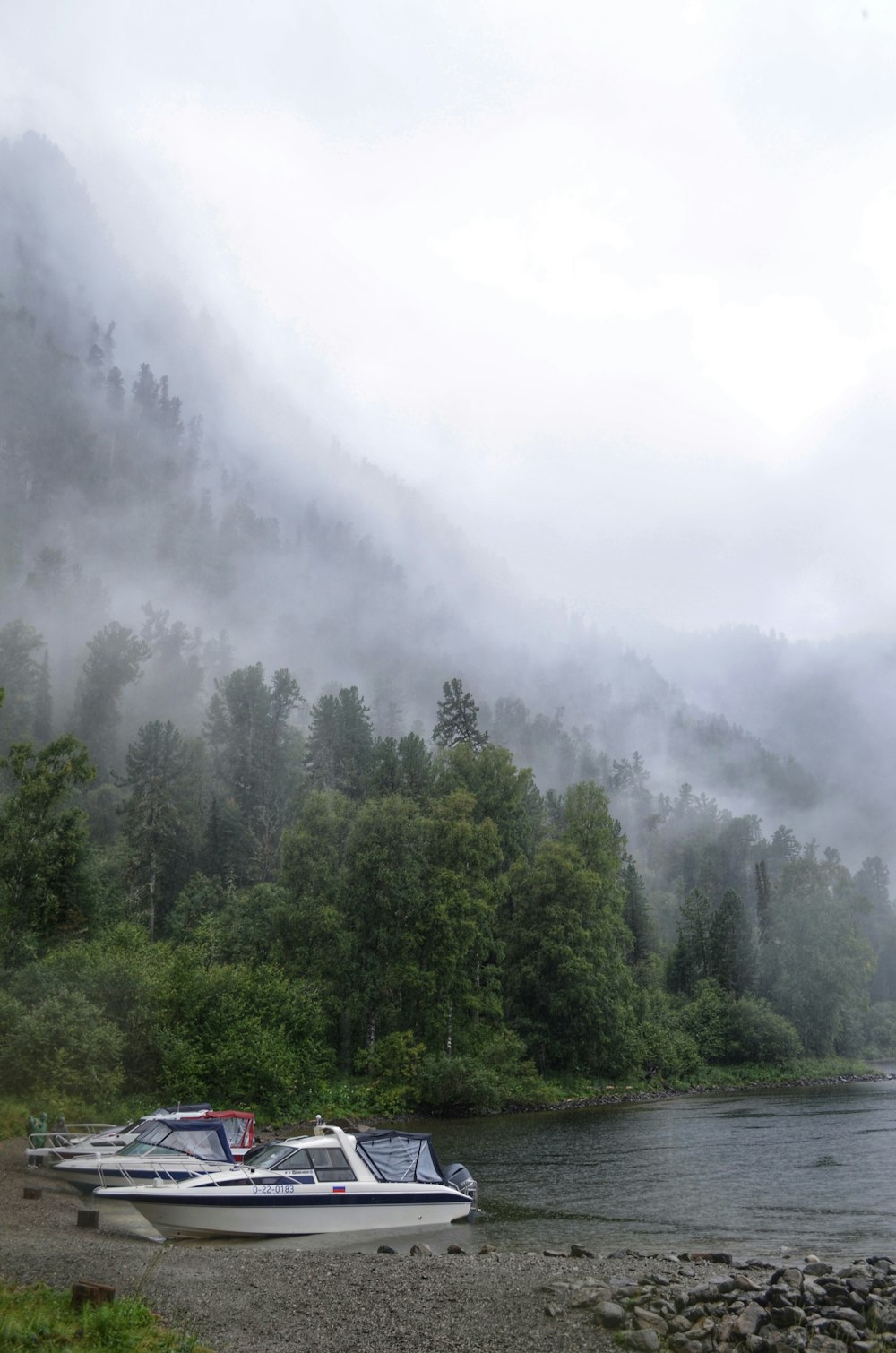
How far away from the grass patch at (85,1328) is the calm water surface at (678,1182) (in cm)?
1202

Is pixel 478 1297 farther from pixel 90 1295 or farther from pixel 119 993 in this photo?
pixel 119 993

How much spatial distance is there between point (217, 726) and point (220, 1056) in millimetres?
73330

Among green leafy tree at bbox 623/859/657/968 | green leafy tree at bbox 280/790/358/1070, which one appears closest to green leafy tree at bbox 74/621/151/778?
green leafy tree at bbox 623/859/657/968

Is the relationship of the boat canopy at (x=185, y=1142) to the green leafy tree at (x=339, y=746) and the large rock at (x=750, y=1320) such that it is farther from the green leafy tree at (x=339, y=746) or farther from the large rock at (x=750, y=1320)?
Result: the green leafy tree at (x=339, y=746)

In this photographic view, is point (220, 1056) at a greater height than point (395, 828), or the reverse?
point (395, 828)

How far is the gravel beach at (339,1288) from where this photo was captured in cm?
1465

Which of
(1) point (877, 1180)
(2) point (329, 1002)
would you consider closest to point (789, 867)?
(2) point (329, 1002)

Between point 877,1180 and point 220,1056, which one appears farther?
point 220,1056

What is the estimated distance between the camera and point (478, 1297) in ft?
55.7

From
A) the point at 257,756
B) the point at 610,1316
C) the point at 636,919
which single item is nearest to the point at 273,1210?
the point at 610,1316

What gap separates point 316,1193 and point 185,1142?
18.7 ft

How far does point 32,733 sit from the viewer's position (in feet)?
429

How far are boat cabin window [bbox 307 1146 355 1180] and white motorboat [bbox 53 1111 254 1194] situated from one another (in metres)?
2.91

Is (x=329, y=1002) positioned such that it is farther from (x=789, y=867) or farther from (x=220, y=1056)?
(x=789, y=867)
